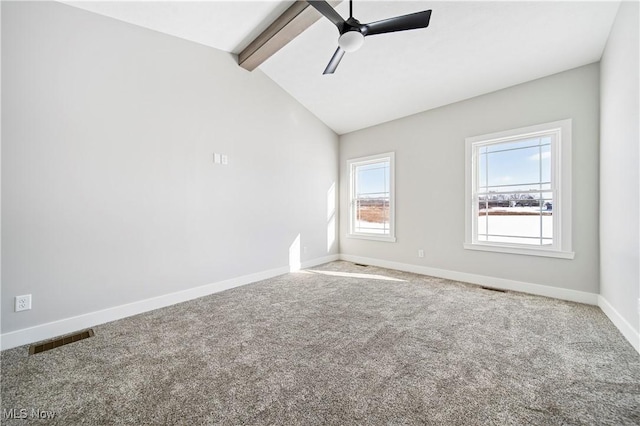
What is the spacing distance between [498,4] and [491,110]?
149 centimetres

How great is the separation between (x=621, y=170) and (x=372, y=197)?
3.22m

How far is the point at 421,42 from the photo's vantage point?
292cm

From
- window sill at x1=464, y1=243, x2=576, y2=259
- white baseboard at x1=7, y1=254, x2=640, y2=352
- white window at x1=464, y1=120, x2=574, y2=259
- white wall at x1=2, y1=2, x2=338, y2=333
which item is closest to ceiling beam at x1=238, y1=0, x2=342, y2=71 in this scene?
white wall at x1=2, y1=2, x2=338, y2=333

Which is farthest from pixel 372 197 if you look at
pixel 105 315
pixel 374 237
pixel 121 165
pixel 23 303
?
pixel 23 303

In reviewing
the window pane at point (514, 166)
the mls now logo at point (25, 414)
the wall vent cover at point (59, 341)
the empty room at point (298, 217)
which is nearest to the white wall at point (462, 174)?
the empty room at point (298, 217)

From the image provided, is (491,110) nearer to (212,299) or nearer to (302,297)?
(302,297)

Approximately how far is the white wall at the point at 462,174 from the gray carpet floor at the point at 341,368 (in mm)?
591

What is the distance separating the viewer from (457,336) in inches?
87.6

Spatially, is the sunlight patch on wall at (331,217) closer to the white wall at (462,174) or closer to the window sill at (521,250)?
the white wall at (462,174)

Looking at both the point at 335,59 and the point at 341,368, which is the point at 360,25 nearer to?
the point at 335,59

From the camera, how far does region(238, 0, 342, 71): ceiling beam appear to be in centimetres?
271

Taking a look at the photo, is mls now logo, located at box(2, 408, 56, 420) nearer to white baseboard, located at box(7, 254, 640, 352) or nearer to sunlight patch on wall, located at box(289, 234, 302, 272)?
white baseboard, located at box(7, 254, 640, 352)

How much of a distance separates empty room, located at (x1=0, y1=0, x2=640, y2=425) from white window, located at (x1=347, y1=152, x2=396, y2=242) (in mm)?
315

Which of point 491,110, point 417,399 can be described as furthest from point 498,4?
point 417,399
